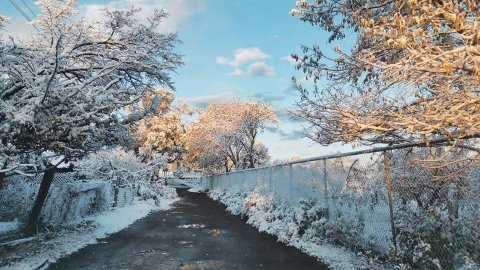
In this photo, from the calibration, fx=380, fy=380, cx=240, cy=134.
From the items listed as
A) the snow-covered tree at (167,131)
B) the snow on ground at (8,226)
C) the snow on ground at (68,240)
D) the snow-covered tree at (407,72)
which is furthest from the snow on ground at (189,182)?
the snow-covered tree at (407,72)

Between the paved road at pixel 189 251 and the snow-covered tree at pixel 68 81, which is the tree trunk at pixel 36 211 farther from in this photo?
the paved road at pixel 189 251

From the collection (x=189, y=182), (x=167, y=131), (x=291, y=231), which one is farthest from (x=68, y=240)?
(x=189, y=182)

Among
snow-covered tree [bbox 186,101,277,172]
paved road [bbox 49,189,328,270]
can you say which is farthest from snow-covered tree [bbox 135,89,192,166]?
paved road [bbox 49,189,328,270]

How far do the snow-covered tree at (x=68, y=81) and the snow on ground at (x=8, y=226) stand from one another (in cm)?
85

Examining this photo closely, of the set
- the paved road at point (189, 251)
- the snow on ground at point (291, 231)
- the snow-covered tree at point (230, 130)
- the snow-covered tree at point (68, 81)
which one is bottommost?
the paved road at point (189, 251)

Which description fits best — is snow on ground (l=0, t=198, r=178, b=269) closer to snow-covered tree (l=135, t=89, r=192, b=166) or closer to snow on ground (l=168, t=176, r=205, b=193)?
snow-covered tree (l=135, t=89, r=192, b=166)

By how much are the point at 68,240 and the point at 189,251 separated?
3.59 metres

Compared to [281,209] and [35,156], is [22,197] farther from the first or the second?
[281,209]

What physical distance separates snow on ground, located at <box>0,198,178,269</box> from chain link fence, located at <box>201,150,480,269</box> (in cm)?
636

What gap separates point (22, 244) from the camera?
9.38 metres

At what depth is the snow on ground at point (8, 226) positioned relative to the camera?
1087cm

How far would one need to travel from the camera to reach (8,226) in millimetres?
11195

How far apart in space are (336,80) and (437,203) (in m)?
2.98

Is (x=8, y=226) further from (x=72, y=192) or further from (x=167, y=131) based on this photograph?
(x=167, y=131)
